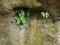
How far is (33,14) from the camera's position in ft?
9.00

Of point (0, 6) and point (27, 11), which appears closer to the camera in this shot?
point (0, 6)

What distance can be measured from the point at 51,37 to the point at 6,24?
0.67m

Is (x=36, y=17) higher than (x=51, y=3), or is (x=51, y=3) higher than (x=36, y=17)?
(x=51, y=3)

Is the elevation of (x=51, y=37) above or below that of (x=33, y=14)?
below

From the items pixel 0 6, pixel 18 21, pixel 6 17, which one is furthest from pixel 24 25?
pixel 0 6

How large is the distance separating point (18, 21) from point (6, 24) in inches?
6.9

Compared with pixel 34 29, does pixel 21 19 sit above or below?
above

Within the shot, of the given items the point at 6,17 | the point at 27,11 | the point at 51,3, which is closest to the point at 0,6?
the point at 6,17

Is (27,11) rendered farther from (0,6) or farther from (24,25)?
(0,6)

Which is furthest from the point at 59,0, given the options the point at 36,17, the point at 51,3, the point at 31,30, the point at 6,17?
the point at 6,17

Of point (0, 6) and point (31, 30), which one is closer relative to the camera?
point (0, 6)

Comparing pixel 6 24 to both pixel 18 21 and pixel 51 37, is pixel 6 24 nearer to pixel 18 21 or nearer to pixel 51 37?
pixel 18 21

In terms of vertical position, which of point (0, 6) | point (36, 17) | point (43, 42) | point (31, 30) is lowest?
point (43, 42)

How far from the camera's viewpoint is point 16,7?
2623 millimetres
